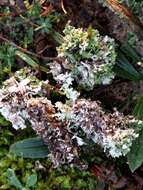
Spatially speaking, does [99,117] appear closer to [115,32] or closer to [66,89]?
[66,89]

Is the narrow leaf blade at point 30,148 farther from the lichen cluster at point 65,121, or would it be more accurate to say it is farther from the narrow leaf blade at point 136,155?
the narrow leaf blade at point 136,155

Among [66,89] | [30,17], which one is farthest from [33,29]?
[66,89]

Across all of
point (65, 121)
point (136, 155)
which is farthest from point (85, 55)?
point (136, 155)

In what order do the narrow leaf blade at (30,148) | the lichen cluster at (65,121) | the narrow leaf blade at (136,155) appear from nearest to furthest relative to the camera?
the lichen cluster at (65,121) < the narrow leaf blade at (136,155) < the narrow leaf blade at (30,148)

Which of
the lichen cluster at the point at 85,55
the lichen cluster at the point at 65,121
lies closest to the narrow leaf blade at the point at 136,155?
the lichen cluster at the point at 65,121

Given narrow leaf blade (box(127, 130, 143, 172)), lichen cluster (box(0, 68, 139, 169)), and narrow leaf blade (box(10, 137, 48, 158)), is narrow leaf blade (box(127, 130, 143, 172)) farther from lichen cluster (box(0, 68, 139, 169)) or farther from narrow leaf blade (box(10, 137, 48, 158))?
narrow leaf blade (box(10, 137, 48, 158))

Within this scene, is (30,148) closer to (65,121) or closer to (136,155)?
(65,121)

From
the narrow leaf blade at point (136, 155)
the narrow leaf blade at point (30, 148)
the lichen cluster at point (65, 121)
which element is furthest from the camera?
the narrow leaf blade at point (30, 148)
